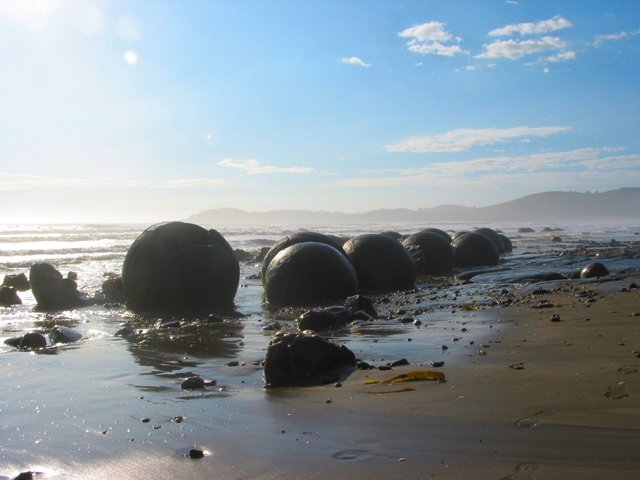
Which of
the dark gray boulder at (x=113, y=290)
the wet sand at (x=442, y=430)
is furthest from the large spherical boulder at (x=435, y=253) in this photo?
the wet sand at (x=442, y=430)

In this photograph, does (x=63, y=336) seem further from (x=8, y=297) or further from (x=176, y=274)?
(x=8, y=297)

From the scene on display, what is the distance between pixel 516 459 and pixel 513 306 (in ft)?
18.7

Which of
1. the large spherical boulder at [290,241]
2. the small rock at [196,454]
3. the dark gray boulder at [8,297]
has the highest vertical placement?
the large spherical boulder at [290,241]

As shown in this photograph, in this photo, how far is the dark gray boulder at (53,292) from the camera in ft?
31.7

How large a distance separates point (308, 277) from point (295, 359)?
5091mm

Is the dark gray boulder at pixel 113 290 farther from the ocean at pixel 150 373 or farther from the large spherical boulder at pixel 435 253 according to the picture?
the large spherical boulder at pixel 435 253

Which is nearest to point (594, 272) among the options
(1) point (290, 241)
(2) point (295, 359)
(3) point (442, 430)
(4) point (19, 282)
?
(1) point (290, 241)

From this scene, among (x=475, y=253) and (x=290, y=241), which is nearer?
(x=290, y=241)

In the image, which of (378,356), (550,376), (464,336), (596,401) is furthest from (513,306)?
(596,401)

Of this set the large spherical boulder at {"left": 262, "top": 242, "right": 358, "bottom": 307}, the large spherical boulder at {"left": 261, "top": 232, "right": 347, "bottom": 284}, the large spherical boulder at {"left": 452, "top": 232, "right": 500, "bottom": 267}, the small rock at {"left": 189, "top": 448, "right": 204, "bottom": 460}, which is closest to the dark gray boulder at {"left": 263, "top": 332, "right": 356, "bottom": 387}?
the small rock at {"left": 189, "top": 448, "right": 204, "bottom": 460}

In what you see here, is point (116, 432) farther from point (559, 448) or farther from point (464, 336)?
point (464, 336)

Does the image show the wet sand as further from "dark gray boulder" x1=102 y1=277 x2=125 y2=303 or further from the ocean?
"dark gray boulder" x1=102 y1=277 x2=125 y2=303

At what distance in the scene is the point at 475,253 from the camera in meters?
16.4

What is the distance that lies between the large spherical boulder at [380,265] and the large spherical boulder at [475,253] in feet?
18.3
